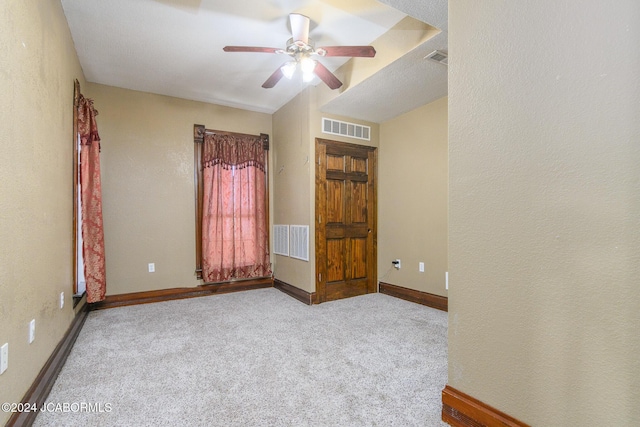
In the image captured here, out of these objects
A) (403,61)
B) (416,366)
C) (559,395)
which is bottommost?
(416,366)

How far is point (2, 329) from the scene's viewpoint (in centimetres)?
126

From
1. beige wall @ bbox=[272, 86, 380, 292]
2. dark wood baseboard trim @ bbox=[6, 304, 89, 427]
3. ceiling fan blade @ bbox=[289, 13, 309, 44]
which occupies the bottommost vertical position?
dark wood baseboard trim @ bbox=[6, 304, 89, 427]

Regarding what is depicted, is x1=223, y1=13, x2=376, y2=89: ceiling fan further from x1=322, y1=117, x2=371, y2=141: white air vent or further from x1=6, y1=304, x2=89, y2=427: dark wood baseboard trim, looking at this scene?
x1=6, y1=304, x2=89, y2=427: dark wood baseboard trim

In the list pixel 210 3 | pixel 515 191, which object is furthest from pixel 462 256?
pixel 210 3

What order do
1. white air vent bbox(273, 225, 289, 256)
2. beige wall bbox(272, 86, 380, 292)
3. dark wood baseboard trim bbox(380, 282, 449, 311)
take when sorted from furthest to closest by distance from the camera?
white air vent bbox(273, 225, 289, 256), beige wall bbox(272, 86, 380, 292), dark wood baseboard trim bbox(380, 282, 449, 311)

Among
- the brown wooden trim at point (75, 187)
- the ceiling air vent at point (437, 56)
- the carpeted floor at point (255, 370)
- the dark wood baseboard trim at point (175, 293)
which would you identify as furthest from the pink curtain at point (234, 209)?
the ceiling air vent at point (437, 56)

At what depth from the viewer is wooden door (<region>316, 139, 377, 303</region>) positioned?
3740 mm

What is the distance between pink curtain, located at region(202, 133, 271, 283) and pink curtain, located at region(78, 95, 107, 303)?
1.14 m

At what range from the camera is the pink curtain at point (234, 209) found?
4.10 m

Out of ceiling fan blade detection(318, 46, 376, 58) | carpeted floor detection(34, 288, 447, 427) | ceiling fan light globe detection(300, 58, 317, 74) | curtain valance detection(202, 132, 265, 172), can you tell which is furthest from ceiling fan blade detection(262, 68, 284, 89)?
carpeted floor detection(34, 288, 447, 427)

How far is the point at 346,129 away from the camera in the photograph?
397 centimetres

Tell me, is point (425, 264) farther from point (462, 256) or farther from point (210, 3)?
point (210, 3)

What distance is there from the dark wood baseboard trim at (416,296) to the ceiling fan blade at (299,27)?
282 centimetres

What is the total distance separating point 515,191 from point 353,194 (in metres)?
2.81
